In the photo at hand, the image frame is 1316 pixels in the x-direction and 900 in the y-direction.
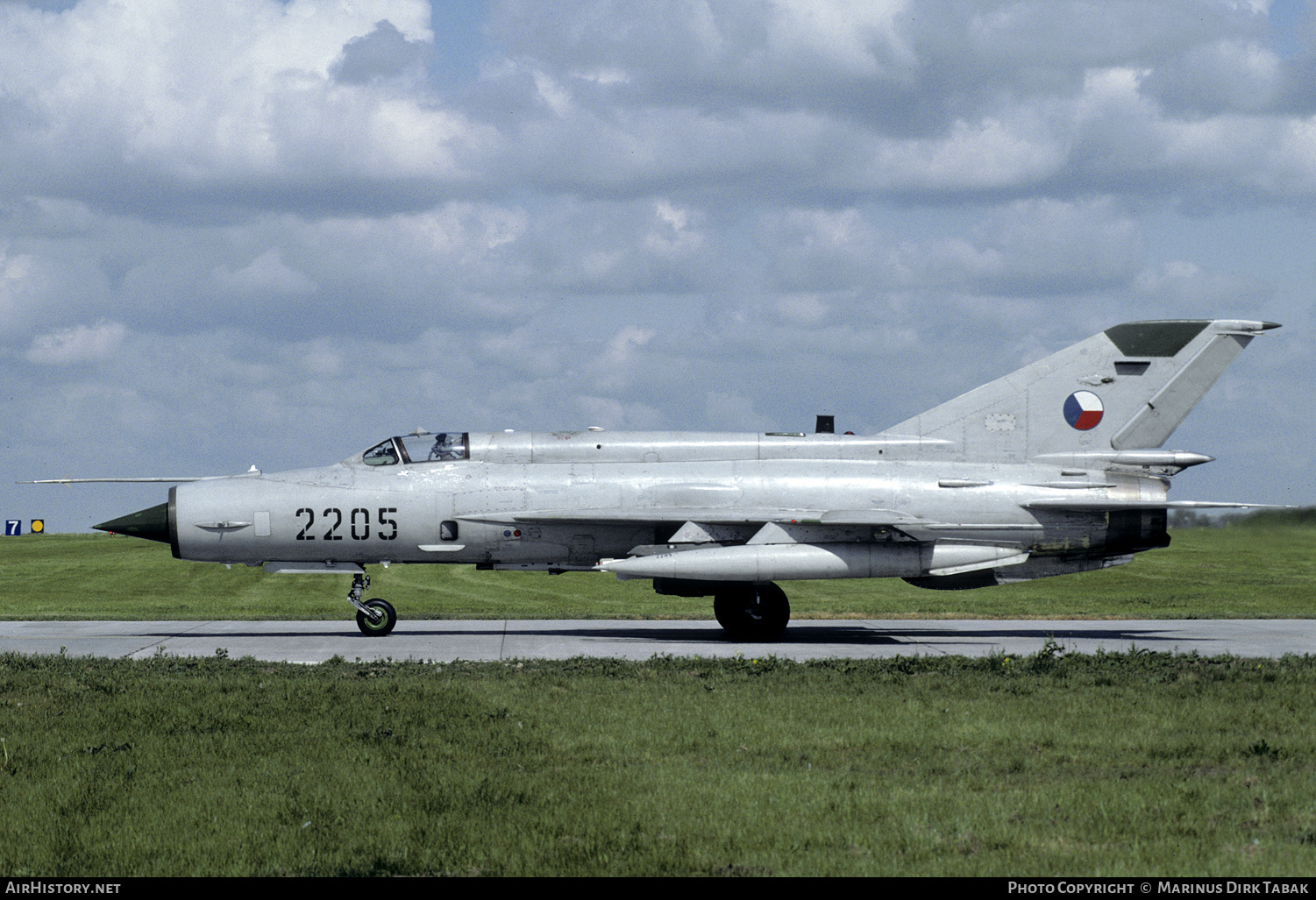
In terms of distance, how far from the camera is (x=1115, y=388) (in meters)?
20.4

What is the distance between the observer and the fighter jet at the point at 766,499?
18.9 metres

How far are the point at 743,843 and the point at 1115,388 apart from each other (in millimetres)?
15745

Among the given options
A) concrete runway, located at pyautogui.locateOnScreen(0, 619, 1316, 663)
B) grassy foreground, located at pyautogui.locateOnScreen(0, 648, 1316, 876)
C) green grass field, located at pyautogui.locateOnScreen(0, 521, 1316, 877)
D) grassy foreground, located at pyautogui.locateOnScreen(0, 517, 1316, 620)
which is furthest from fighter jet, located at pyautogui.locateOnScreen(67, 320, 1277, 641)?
grassy foreground, located at pyautogui.locateOnScreen(0, 648, 1316, 876)

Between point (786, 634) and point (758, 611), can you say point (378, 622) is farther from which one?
point (786, 634)

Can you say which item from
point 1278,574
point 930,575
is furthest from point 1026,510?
point 1278,574

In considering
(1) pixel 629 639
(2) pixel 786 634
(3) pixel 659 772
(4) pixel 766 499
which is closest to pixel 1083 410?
(4) pixel 766 499

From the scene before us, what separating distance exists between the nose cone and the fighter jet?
1.1 inches

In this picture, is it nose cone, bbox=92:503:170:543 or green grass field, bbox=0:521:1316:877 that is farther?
nose cone, bbox=92:503:170:543

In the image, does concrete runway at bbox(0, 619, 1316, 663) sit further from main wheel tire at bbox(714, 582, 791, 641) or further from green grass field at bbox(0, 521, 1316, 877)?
green grass field at bbox(0, 521, 1316, 877)

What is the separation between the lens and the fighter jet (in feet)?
62.1

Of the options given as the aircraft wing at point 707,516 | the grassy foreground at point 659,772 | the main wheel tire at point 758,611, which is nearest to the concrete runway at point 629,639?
the main wheel tire at point 758,611

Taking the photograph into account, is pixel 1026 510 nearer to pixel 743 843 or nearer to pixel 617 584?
pixel 743 843

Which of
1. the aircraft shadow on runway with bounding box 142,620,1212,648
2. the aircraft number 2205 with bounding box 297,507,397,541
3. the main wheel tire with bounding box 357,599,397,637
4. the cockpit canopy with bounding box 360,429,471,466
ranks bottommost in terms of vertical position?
the aircraft shadow on runway with bounding box 142,620,1212,648

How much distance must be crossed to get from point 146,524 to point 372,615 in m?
3.80
